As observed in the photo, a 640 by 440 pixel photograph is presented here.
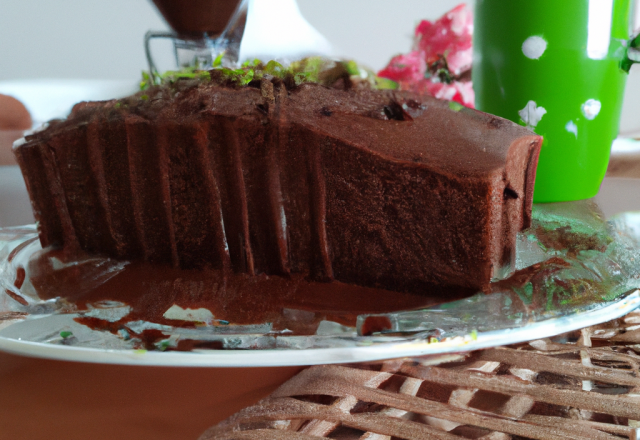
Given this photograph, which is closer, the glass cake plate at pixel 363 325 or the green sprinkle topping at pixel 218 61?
the glass cake plate at pixel 363 325

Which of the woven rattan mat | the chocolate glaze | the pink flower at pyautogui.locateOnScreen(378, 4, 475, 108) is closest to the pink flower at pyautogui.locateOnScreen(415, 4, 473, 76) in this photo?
the pink flower at pyautogui.locateOnScreen(378, 4, 475, 108)

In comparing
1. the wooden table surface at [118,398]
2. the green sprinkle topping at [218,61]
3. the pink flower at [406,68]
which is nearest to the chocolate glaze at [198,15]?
the green sprinkle topping at [218,61]

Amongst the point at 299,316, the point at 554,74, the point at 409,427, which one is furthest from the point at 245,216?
the point at 554,74

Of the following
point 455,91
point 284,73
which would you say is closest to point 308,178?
point 284,73

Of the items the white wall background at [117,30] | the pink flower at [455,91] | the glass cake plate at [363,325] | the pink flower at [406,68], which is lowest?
the glass cake plate at [363,325]

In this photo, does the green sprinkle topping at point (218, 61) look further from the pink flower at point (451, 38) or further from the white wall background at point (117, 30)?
the pink flower at point (451, 38)

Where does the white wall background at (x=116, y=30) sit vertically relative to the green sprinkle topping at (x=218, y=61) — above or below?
above

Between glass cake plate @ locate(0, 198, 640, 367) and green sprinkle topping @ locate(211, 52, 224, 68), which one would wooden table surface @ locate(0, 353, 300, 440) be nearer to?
glass cake plate @ locate(0, 198, 640, 367)
